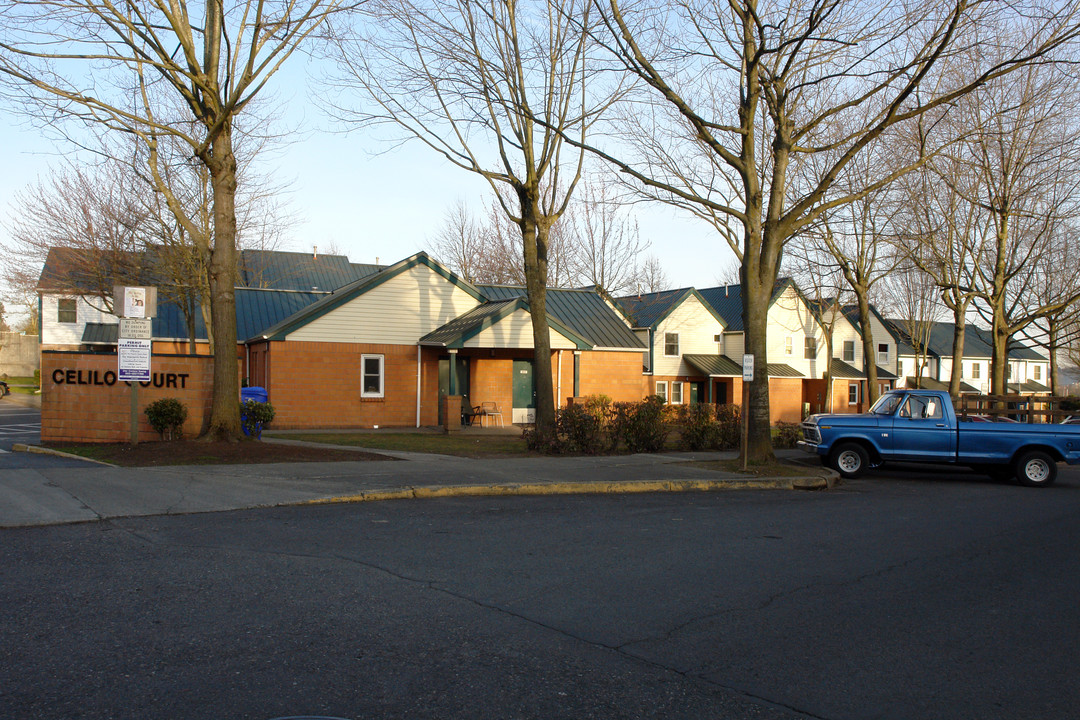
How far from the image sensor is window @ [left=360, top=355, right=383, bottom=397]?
28203mm

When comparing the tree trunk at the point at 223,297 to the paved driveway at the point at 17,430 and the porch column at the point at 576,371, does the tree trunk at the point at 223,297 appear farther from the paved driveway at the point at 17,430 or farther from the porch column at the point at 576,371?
the porch column at the point at 576,371

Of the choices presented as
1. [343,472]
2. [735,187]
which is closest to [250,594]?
[343,472]

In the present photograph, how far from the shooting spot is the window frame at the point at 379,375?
28031 millimetres

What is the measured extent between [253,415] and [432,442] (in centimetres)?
495

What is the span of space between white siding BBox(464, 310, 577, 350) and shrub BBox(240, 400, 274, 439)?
835cm

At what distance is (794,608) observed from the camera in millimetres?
6781

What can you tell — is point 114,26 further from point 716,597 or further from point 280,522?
point 716,597

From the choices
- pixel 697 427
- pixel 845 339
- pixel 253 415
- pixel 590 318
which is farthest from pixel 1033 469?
pixel 845 339

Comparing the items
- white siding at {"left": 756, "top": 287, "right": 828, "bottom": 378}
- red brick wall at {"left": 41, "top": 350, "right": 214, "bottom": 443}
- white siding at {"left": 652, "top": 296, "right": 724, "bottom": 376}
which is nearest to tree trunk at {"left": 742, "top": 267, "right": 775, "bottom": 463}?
red brick wall at {"left": 41, "top": 350, "right": 214, "bottom": 443}

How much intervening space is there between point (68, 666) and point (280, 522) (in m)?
4.94

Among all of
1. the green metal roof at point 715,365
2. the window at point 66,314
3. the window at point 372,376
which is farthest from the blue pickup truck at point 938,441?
the window at point 66,314

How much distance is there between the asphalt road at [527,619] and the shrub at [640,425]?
343 inches

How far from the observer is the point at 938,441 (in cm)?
1731

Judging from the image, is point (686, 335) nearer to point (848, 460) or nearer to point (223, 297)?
point (848, 460)
